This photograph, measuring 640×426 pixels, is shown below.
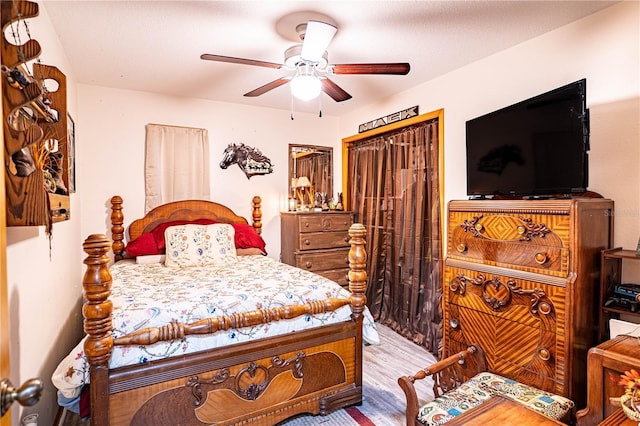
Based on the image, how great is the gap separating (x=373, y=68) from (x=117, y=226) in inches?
114

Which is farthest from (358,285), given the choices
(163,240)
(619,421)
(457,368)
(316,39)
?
(163,240)

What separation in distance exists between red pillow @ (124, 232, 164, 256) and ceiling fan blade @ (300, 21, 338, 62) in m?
2.30

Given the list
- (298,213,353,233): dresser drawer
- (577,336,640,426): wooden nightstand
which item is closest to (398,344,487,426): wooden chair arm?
(577,336,640,426): wooden nightstand

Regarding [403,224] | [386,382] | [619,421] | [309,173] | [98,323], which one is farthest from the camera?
[309,173]

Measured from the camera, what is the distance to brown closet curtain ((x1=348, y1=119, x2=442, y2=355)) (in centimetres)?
335

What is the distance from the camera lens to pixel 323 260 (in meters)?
4.10

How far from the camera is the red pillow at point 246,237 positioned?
12.2 ft

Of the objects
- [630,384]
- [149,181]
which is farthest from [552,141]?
[149,181]

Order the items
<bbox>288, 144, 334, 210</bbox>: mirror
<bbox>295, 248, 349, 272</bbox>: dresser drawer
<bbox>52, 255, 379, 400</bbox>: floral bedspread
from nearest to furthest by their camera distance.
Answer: <bbox>52, 255, 379, 400</bbox>: floral bedspread < <bbox>295, 248, 349, 272</bbox>: dresser drawer < <bbox>288, 144, 334, 210</bbox>: mirror

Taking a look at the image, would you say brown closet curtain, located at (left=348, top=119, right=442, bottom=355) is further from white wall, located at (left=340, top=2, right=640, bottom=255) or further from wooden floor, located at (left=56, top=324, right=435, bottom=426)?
white wall, located at (left=340, top=2, right=640, bottom=255)

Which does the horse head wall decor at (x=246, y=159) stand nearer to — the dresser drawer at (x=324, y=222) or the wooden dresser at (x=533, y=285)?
the dresser drawer at (x=324, y=222)

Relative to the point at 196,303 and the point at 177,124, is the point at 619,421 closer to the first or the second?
the point at 196,303

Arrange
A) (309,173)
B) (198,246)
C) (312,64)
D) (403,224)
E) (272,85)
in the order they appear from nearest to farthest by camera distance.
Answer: (312,64) < (272,85) < (198,246) < (403,224) < (309,173)

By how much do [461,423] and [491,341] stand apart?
105cm
